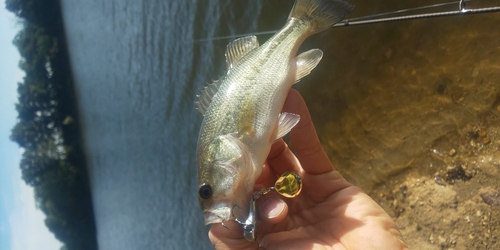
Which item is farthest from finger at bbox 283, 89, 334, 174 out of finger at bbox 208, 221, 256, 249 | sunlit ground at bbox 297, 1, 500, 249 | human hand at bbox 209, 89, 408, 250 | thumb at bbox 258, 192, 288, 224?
sunlit ground at bbox 297, 1, 500, 249

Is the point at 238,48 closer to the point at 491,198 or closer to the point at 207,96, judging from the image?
the point at 207,96

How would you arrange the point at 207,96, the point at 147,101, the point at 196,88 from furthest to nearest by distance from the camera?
the point at 147,101
the point at 196,88
the point at 207,96

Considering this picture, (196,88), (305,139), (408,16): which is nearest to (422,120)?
(408,16)

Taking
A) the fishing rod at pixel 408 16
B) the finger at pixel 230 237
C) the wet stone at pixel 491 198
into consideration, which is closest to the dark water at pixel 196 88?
the fishing rod at pixel 408 16

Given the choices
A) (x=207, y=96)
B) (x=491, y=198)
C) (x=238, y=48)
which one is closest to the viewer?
(x=207, y=96)

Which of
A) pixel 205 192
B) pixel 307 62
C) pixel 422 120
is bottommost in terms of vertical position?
pixel 422 120

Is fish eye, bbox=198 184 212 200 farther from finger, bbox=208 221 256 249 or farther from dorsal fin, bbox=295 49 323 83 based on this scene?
dorsal fin, bbox=295 49 323 83

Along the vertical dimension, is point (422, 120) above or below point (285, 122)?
below

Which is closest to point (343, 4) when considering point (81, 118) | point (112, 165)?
point (112, 165)

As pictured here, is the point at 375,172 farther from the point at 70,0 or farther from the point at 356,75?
the point at 70,0
